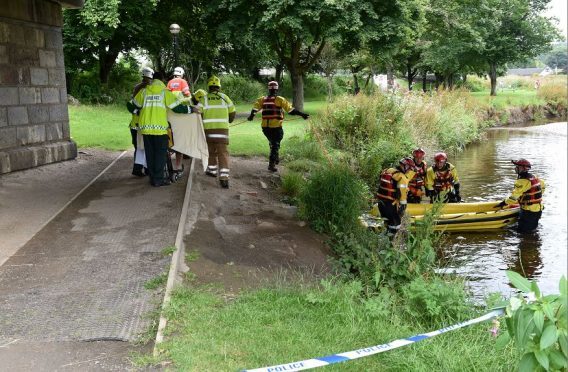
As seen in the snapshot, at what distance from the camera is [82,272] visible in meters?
6.09

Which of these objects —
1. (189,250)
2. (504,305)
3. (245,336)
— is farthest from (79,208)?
(504,305)

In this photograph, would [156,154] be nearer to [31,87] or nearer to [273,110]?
[273,110]

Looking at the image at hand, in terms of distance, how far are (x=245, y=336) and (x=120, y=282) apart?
6.04 ft

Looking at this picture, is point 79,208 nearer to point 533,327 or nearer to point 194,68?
point 533,327

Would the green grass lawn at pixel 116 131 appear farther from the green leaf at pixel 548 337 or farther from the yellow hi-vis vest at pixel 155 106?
the green leaf at pixel 548 337

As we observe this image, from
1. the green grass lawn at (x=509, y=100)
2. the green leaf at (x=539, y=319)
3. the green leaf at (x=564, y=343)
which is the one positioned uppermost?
the green grass lawn at (x=509, y=100)

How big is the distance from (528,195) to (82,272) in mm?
8424

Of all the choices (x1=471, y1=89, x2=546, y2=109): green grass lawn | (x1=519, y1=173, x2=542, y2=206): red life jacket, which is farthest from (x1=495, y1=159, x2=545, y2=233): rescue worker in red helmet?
(x1=471, y1=89, x2=546, y2=109): green grass lawn

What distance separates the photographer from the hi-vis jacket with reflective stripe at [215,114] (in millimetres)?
10484

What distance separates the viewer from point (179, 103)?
9.41 metres

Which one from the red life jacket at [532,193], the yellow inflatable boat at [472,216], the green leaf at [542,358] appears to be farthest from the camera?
the yellow inflatable boat at [472,216]

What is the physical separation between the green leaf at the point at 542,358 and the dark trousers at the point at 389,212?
24.9 feet

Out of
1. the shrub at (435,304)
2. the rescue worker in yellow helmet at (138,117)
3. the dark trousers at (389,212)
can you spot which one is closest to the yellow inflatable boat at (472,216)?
the dark trousers at (389,212)

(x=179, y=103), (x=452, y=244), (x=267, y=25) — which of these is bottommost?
(x=452, y=244)
